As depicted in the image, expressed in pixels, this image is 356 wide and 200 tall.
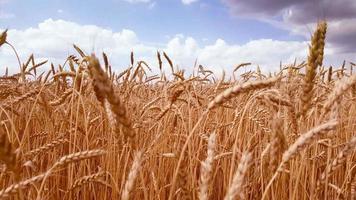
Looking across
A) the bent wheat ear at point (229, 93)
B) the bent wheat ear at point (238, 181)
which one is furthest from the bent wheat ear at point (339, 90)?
the bent wheat ear at point (238, 181)

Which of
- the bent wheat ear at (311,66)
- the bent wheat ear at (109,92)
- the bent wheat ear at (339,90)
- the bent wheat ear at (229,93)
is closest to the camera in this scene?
the bent wheat ear at (109,92)

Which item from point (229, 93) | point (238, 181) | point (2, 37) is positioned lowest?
point (238, 181)

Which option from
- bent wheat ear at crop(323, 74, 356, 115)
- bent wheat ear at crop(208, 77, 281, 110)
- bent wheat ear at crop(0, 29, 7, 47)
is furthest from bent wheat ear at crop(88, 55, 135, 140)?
bent wheat ear at crop(0, 29, 7, 47)

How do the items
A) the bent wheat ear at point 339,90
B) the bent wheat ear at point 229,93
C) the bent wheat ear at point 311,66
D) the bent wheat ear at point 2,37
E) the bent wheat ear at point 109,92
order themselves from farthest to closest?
the bent wheat ear at point 2,37, the bent wheat ear at point 311,66, the bent wheat ear at point 339,90, the bent wheat ear at point 229,93, the bent wheat ear at point 109,92

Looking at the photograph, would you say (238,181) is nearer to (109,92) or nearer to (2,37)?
(109,92)

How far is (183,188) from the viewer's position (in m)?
0.97

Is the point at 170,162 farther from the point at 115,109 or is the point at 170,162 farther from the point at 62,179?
the point at 115,109

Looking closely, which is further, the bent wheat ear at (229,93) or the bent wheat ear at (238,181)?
the bent wheat ear at (229,93)

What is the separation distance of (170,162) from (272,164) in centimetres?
101

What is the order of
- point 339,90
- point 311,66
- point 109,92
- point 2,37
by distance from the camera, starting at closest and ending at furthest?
point 109,92 < point 339,90 < point 311,66 < point 2,37

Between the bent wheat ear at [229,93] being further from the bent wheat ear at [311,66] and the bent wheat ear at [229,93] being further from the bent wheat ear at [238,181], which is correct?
the bent wheat ear at [311,66]

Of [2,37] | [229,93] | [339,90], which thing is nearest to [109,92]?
[229,93]

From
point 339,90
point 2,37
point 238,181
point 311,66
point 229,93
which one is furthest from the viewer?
point 2,37

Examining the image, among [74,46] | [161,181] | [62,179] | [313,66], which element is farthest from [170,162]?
[313,66]
